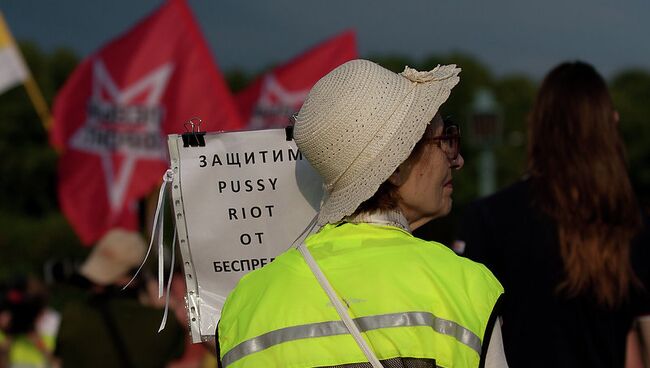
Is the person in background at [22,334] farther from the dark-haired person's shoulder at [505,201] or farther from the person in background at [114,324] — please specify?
the dark-haired person's shoulder at [505,201]

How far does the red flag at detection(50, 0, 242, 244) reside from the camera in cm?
1116

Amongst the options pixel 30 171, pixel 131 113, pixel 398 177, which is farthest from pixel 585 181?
pixel 30 171

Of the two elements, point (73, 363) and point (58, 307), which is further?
point (58, 307)

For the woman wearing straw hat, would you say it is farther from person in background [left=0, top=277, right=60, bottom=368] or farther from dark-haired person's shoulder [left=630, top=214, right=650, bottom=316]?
person in background [left=0, top=277, right=60, bottom=368]

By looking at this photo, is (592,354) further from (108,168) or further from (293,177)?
(108,168)

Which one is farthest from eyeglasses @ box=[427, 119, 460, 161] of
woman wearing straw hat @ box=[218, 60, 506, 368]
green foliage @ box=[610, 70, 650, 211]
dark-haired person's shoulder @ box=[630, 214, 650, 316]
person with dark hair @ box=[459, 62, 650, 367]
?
green foliage @ box=[610, 70, 650, 211]

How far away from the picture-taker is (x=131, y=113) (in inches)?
452

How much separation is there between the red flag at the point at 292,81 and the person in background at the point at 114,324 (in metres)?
7.59

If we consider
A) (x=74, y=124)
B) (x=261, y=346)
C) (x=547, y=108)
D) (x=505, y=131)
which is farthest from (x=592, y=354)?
(x=505, y=131)

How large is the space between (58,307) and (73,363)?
18439 millimetres

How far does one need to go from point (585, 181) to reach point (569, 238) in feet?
0.62

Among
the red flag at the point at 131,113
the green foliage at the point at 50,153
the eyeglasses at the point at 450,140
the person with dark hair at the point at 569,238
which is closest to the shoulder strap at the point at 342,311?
the eyeglasses at the point at 450,140

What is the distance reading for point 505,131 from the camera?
67688 millimetres

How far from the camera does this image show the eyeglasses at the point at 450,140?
2.22 meters
